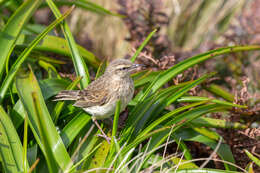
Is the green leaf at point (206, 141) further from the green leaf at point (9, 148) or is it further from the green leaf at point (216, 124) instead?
the green leaf at point (9, 148)

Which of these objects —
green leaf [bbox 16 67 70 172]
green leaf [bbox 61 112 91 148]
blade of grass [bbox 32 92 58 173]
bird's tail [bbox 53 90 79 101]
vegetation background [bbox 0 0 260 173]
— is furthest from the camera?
bird's tail [bbox 53 90 79 101]

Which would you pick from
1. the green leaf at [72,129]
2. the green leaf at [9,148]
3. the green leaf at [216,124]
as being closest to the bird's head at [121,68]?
the green leaf at [72,129]

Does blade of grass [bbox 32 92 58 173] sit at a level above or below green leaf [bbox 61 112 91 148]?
above

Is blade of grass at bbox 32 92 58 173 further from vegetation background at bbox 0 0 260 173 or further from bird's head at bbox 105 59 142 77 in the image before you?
bird's head at bbox 105 59 142 77

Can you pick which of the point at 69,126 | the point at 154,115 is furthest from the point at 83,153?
the point at 154,115

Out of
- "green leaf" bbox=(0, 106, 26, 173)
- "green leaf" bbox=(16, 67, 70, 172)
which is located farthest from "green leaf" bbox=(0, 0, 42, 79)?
"green leaf" bbox=(0, 106, 26, 173)

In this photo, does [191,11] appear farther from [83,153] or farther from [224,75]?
[83,153]

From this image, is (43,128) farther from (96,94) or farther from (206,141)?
(206,141)
